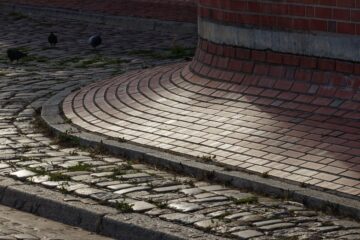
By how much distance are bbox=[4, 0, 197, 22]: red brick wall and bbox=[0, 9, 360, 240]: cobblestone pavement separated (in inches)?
173

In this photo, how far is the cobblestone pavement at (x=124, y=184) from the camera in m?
7.19

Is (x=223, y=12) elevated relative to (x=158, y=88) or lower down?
elevated

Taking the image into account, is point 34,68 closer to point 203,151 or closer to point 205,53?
point 205,53

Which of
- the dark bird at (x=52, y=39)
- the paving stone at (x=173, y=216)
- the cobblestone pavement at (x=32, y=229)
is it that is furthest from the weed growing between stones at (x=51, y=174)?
the dark bird at (x=52, y=39)

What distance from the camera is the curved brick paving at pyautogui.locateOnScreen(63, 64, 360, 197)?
326 inches

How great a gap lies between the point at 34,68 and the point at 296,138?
6.23m

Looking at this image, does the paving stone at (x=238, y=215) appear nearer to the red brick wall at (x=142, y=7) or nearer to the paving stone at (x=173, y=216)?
the paving stone at (x=173, y=216)

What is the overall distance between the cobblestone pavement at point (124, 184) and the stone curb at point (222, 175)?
0.07 m

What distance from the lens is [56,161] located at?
9.23 m

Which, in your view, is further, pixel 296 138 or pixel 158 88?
pixel 158 88

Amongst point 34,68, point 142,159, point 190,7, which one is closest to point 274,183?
point 142,159

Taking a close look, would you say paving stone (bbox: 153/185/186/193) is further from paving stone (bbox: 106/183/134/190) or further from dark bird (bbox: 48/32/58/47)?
dark bird (bbox: 48/32/58/47)

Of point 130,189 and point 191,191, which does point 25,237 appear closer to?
point 130,189

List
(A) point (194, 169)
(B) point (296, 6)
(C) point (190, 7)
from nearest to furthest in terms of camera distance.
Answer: (A) point (194, 169) → (B) point (296, 6) → (C) point (190, 7)
